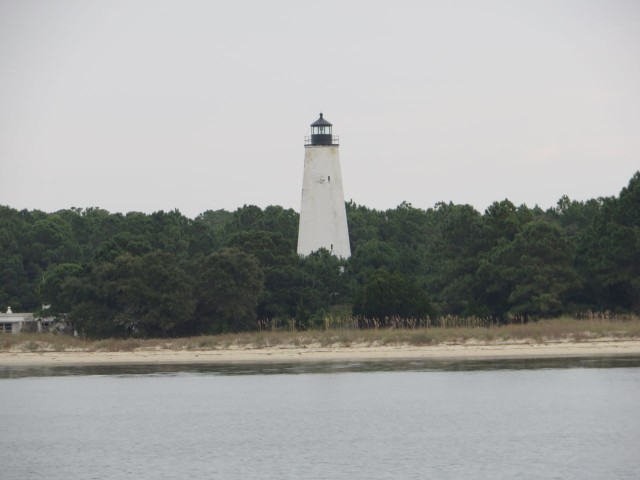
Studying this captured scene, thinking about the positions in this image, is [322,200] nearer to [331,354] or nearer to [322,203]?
[322,203]

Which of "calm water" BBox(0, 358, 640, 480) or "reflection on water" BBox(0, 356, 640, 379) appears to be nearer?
"calm water" BBox(0, 358, 640, 480)

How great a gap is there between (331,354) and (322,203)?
19.6 m

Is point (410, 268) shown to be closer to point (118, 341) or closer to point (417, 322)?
point (417, 322)

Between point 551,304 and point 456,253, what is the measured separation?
8.79 meters

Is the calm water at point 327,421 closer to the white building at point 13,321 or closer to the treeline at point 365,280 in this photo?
the treeline at point 365,280

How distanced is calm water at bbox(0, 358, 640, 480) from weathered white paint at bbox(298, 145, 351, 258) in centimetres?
1992

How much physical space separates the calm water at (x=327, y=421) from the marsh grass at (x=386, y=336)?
2.46 m

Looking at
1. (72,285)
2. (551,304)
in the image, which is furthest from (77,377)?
(551,304)

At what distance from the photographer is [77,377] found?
58.6 m

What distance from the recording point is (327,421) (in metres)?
44.2

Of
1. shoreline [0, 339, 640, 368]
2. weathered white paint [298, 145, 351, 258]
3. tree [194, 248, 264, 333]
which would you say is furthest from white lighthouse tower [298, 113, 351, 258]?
shoreline [0, 339, 640, 368]

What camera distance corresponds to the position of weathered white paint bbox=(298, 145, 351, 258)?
78375 mm

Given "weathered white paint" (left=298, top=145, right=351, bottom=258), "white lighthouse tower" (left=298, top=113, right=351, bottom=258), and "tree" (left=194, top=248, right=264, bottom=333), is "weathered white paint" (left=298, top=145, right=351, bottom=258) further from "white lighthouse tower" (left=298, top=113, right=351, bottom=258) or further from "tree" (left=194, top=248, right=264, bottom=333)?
"tree" (left=194, top=248, right=264, bottom=333)

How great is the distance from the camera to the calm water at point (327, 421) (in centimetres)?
3553
